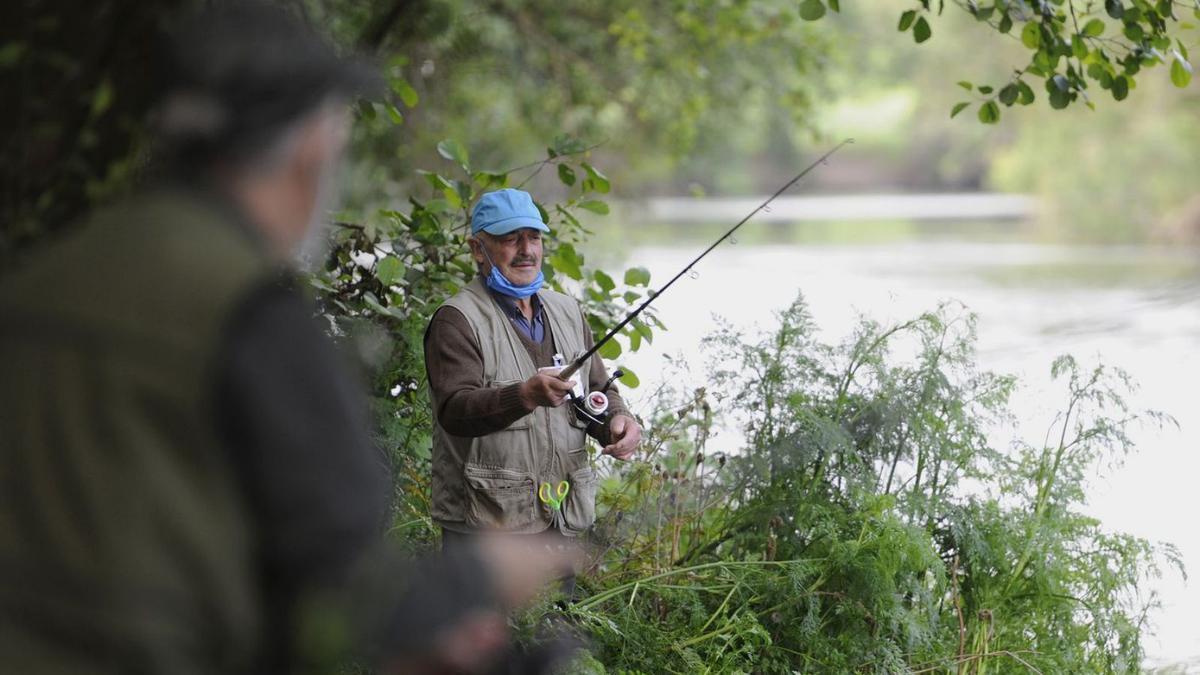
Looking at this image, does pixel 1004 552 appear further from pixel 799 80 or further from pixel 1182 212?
pixel 1182 212

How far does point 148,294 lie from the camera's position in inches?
57.7

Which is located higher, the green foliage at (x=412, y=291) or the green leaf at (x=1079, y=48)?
the green leaf at (x=1079, y=48)

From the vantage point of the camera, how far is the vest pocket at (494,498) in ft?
12.3

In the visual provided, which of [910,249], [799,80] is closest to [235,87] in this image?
[799,80]

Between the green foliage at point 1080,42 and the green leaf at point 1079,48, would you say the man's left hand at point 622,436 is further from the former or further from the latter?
the green leaf at point 1079,48

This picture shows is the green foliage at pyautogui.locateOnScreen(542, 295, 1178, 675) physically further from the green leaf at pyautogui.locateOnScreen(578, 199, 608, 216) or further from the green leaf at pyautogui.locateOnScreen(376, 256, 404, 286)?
the green leaf at pyautogui.locateOnScreen(376, 256, 404, 286)

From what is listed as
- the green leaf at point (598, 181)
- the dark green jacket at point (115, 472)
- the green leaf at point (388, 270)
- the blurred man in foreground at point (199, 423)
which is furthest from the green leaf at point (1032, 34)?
the dark green jacket at point (115, 472)

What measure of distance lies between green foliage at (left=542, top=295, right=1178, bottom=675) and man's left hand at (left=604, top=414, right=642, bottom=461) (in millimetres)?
501

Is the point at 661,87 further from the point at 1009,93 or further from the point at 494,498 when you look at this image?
Answer: the point at 494,498

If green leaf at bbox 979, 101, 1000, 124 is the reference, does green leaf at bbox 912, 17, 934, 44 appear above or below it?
above

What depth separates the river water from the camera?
18.1 ft

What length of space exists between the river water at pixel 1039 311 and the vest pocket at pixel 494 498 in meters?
1.26

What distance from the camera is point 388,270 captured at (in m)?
4.27

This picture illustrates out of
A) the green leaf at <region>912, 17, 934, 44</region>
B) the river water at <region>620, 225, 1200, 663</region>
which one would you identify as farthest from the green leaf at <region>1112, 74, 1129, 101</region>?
the river water at <region>620, 225, 1200, 663</region>
